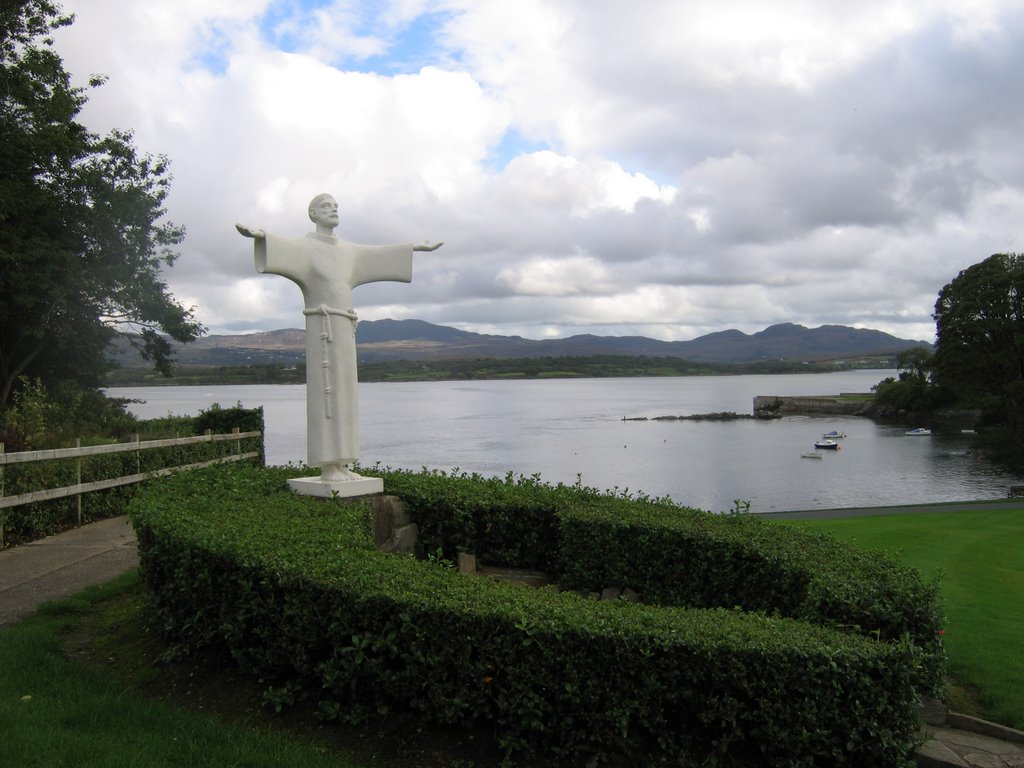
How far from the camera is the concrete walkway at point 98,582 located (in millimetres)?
4789

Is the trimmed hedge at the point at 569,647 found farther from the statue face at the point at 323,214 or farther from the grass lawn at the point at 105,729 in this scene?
the statue face at the point at 323,214

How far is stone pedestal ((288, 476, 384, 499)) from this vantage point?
7.95 metres

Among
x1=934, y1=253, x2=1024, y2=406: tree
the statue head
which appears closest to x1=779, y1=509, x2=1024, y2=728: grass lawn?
the statue head

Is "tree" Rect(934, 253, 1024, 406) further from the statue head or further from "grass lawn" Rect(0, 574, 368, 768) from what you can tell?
"grass lawn" Rect(0, 574, 368, 768)

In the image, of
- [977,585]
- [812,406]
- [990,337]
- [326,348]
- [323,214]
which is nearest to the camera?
[326,348]

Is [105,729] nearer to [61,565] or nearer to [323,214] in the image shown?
[61,565]

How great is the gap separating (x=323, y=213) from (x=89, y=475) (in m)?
5.90

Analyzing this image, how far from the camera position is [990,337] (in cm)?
5228

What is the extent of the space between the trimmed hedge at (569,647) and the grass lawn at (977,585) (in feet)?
3.72

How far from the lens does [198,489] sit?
307 inches

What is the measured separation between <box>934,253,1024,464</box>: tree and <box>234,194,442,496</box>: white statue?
49246 mm

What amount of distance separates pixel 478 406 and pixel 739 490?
74802mm

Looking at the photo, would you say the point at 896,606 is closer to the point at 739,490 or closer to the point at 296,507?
the point at 296,507

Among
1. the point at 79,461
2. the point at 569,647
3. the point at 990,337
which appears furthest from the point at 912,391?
the point at 569,647
